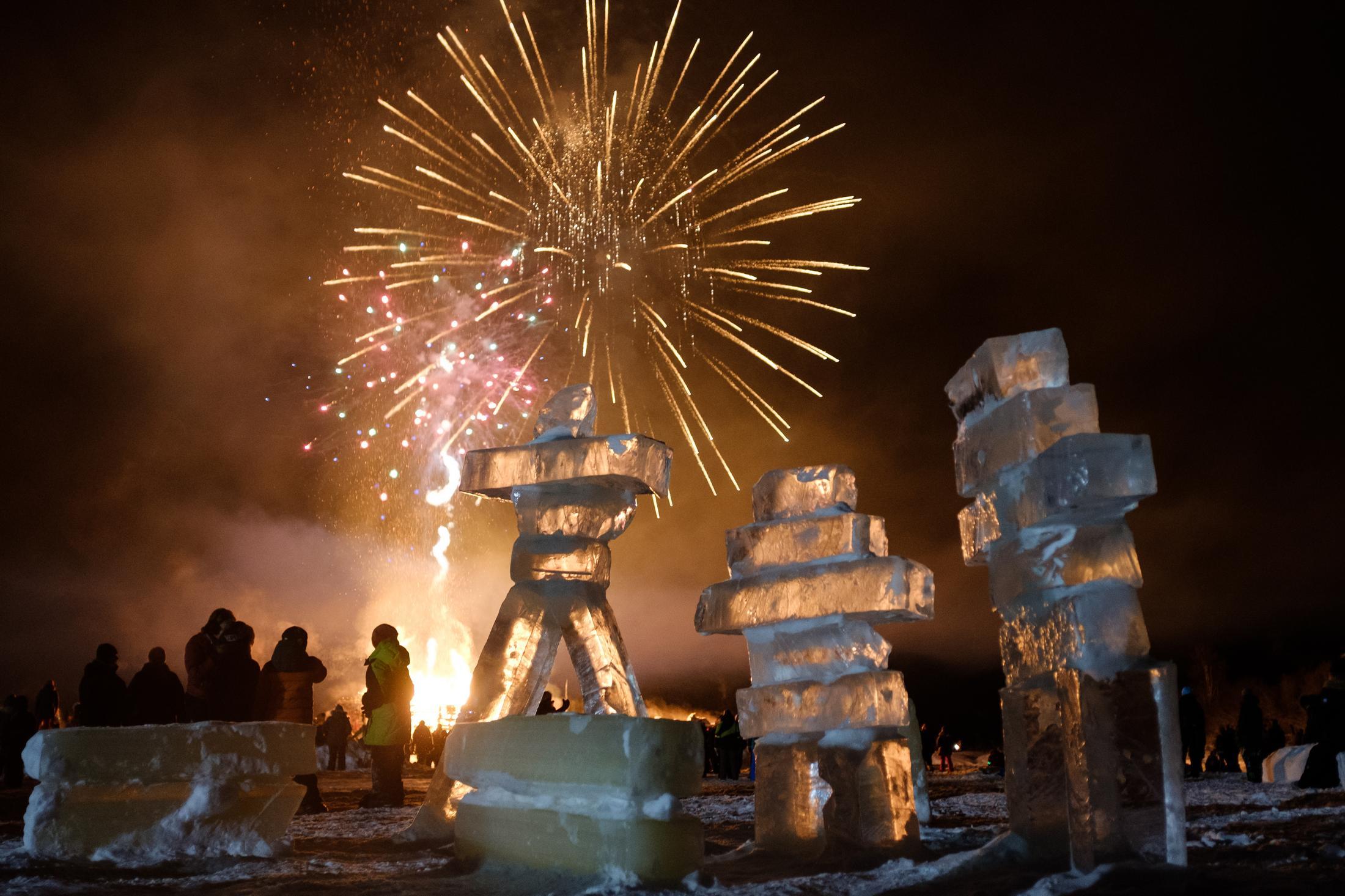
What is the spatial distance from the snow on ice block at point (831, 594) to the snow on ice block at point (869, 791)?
666mm

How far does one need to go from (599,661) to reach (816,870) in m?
1.85

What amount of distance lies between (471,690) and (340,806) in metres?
4.39

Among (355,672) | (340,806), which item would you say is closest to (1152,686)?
(340,806)

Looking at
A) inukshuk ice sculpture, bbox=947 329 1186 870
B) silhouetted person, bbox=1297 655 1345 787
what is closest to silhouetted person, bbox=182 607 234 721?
inukshuk ice sculpture, bbox=947 329 1186 870

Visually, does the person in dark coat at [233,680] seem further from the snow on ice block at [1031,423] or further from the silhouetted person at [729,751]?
the silhouetted person at [729,751]

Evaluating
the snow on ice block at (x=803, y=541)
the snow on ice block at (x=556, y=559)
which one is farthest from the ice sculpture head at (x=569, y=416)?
the snow on ice block at (x=803, y=541)

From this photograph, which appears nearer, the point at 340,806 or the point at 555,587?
the point at 555,587

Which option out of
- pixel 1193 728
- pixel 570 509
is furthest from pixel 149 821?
pixel 1193 728

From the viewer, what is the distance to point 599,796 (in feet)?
14.3

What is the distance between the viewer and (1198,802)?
8133 mm

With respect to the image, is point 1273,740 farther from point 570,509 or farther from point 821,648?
point 570,509

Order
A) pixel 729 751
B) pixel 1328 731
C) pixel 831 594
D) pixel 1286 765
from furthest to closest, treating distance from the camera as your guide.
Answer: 1. pixel 729 751
2. pixel 1286 765
3. pixel 1328 731
4. pixel 831 594

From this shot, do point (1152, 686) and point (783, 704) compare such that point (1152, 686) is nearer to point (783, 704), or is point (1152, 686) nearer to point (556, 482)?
point (783, 704)

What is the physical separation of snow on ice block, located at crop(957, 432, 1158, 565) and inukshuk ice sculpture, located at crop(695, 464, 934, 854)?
1.03 m
